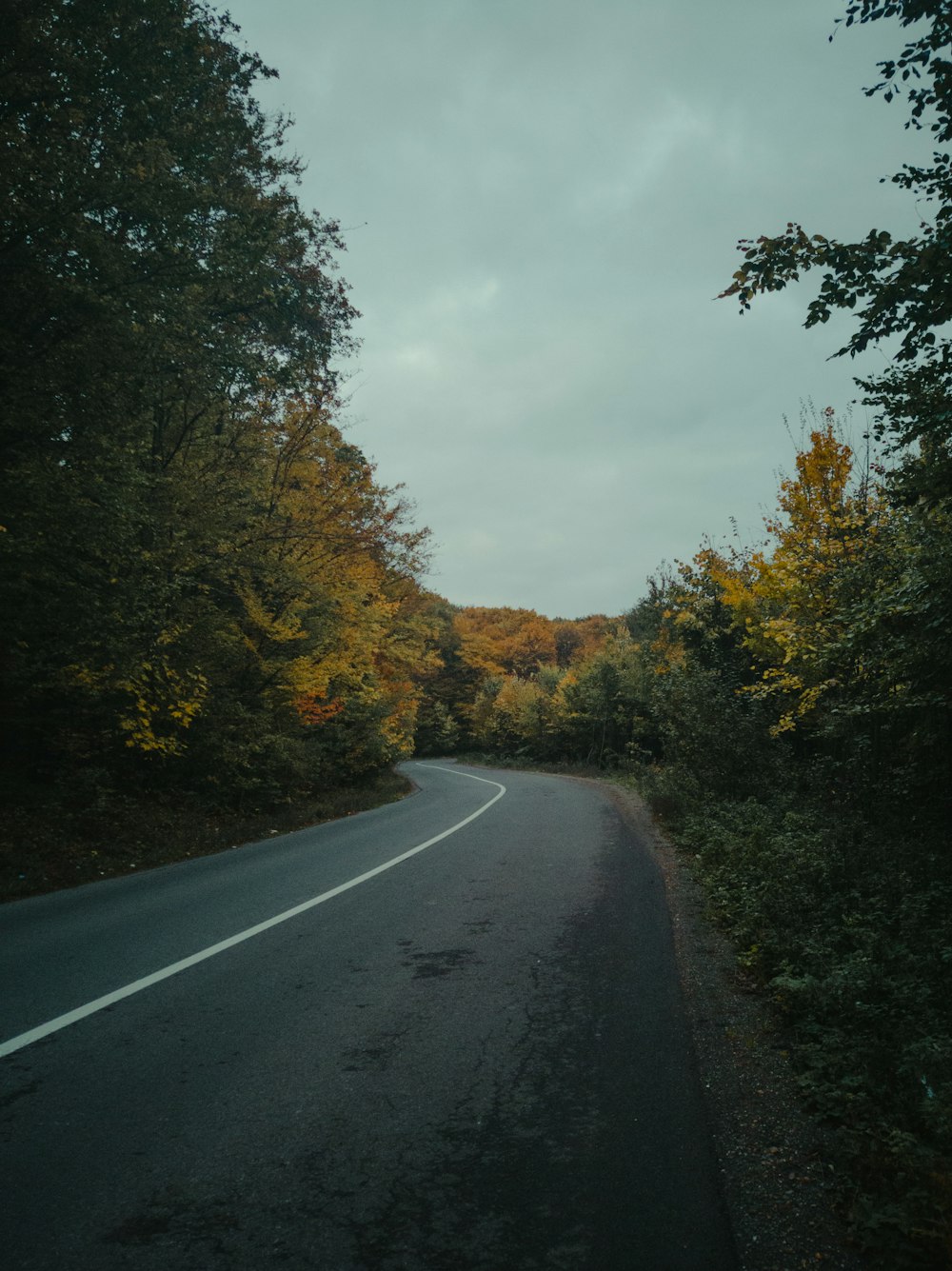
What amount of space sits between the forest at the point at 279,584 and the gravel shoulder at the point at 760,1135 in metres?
0.12

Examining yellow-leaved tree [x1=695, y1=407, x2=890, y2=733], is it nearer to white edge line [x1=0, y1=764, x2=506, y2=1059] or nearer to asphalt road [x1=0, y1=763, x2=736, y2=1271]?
asphalt road [x1=0, y1=763, x2=736, y2=1271]

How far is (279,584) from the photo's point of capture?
1507 cm

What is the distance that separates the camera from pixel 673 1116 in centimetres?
329

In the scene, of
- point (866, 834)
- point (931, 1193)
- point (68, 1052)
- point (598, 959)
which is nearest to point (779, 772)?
point (866, 834)

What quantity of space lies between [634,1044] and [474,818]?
11.6m

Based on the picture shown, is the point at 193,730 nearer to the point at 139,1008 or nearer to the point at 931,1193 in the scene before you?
the point at 139,1008

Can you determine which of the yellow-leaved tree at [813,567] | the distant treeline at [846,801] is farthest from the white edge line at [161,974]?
the yellow-leaved tree at [813,567]

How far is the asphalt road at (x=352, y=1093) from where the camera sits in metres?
2.54

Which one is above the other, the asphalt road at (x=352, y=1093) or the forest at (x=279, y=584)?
the forest at (x=279, y=584)

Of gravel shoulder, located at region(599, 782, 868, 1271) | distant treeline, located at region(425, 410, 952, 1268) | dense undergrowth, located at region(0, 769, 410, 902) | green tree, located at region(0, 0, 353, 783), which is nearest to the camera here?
gravel shoulder, located at region(599, 782, 868, 1271)

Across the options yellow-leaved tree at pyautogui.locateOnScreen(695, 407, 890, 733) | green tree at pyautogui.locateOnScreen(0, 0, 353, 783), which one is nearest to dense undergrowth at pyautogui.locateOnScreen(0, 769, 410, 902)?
green tree at pyautogui.locateOnScreen(0, 0, 353, 783)

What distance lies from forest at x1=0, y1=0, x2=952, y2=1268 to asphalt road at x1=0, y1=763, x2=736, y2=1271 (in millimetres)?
854

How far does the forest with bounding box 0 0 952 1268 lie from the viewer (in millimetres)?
4328

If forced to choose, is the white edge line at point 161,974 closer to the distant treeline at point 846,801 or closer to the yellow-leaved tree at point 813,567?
the distant treeline at point 846,801
